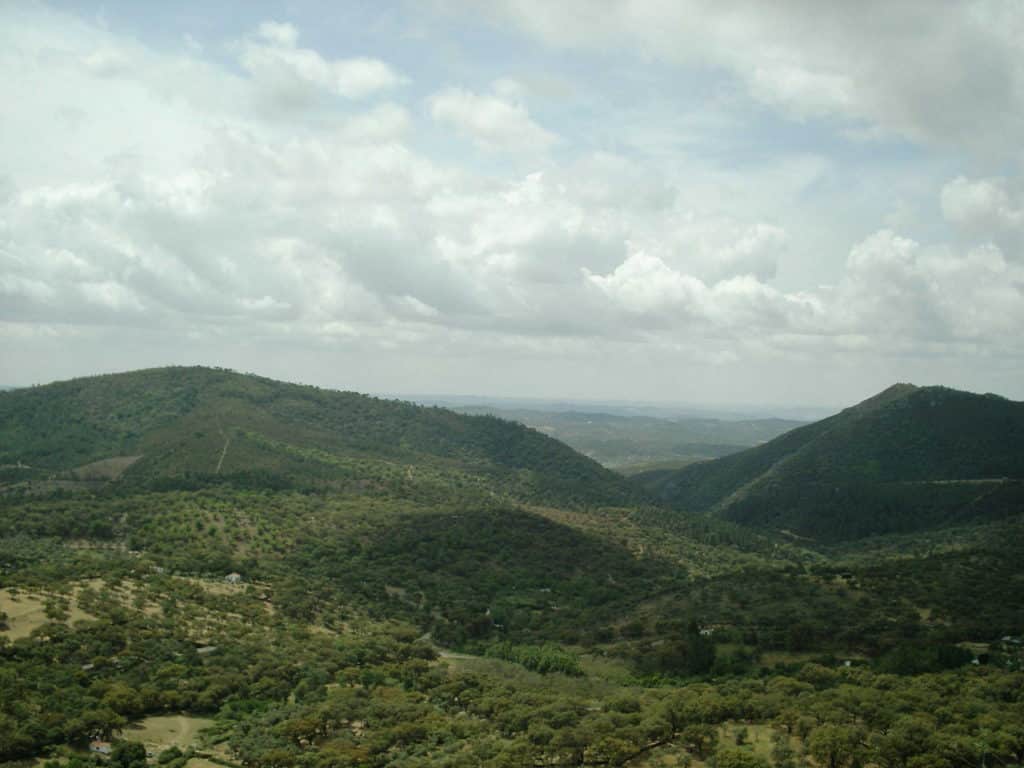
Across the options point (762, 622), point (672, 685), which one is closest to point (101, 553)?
point (672, 685)

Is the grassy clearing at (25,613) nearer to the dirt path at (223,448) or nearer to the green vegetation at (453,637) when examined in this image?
the green vegetation at (453,637)

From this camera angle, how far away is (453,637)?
86.4m

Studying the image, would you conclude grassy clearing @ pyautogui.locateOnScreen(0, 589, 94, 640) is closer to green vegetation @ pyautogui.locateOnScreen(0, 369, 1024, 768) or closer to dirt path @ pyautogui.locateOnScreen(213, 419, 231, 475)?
green vegetation @ pyautogui.locateOnScreen(0, 369, 1024, 768)

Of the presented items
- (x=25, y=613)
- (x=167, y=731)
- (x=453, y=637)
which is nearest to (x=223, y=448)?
(x=453, y=637)

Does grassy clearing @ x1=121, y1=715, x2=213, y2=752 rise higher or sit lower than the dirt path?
lower

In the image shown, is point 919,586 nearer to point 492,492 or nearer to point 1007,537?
point 1007,537

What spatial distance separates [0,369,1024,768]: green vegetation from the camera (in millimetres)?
44469

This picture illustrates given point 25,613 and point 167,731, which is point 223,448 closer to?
point 25,613

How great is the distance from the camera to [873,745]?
4147cm

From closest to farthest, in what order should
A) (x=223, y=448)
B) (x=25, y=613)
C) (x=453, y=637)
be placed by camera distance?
(x=25, y=613), (x=453, y=637), (x=223, y=448)

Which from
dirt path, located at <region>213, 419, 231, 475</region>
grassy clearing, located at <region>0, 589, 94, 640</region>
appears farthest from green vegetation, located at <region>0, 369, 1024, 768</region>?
dirt path, located at <region>213, 419, 231, 475</region>

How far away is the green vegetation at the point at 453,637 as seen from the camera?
146 ft

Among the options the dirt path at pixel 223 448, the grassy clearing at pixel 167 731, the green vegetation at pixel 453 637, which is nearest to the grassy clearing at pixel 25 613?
the green vegetation at pixel 453 637

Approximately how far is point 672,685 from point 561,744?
23037mm
